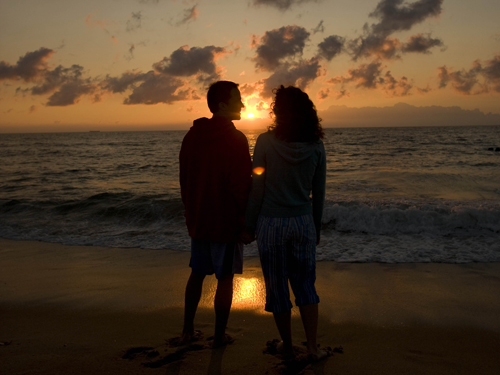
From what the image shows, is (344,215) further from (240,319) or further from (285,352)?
(285,352)

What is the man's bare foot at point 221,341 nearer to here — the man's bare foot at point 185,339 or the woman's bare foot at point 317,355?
the man's bare foot at point 185,339

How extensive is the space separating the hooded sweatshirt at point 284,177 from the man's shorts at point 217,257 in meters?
0.35

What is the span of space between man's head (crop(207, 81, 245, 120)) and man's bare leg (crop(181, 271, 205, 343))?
4.11 ft

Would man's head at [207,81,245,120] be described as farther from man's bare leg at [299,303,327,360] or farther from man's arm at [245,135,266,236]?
man's bare leg at [299,303,327,360]

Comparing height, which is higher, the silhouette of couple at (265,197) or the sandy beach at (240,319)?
the silhouette of couple at (265,197)

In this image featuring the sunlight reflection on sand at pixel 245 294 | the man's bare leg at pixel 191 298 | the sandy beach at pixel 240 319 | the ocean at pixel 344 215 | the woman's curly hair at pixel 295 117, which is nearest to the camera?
the woman's curly hair at pixel 295 117

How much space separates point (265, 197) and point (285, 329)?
0.96m

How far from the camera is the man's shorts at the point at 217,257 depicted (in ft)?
8.86

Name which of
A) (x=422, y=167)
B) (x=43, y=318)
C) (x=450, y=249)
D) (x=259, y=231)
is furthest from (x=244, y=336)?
(x=422, y=167)

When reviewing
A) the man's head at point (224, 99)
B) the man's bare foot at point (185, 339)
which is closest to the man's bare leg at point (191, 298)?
the man's bare foot at point (185, 339)

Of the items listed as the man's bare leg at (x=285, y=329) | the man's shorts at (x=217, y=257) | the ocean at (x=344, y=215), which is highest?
the man's shorts at (x=217, y=257)

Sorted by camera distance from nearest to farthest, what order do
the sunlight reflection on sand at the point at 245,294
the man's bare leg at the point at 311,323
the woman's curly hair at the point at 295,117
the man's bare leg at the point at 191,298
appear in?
the woman's curly hair at the point at 295,117, the man's bare leg at the point at 311,323, the man's bare leg at the point at 191,298, the sunlight reflection on sand at the point at 245,294

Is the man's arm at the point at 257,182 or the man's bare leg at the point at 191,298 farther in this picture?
the man's bare leg at the point at 191,298

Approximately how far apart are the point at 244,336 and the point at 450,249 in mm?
4427
